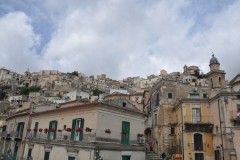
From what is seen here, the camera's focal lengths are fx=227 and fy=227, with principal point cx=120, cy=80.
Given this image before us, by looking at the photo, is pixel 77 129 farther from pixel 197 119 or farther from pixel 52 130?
pixel 197 119

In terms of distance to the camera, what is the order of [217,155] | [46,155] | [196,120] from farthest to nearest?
1. [196,120]
2. [217,155]
3. [46,155]

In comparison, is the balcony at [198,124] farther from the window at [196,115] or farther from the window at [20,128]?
the window at [20,128]

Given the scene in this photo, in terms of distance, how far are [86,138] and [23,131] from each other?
53.0 feet

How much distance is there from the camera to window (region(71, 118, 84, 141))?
21323mm

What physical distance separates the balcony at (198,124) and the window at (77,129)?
1829 cm

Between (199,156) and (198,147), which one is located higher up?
(198,147)

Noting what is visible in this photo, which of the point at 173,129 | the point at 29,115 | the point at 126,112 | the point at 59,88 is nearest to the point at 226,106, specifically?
the point at 173,129

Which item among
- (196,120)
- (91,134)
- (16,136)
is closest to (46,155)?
(91,134)

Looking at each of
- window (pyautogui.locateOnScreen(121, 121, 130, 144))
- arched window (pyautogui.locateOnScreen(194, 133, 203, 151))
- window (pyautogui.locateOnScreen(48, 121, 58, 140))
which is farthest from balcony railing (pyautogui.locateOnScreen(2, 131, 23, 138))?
arched window (pyautogui.locateOnScreen(194, 133, 203, 151))

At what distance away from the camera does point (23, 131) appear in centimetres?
3253

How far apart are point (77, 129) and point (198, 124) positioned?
67.0ft

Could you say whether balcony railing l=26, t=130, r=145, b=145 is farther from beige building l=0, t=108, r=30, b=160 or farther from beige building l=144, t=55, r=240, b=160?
beige building l=144, t=55, r=240, b=160

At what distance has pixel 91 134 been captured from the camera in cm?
2036

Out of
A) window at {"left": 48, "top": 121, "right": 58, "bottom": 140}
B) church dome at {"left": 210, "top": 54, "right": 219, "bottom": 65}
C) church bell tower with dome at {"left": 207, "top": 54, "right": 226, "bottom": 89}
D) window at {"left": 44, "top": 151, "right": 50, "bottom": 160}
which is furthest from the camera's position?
church dome at {"left": 210, "top": 54, "right": 219, "bottom": 65}
